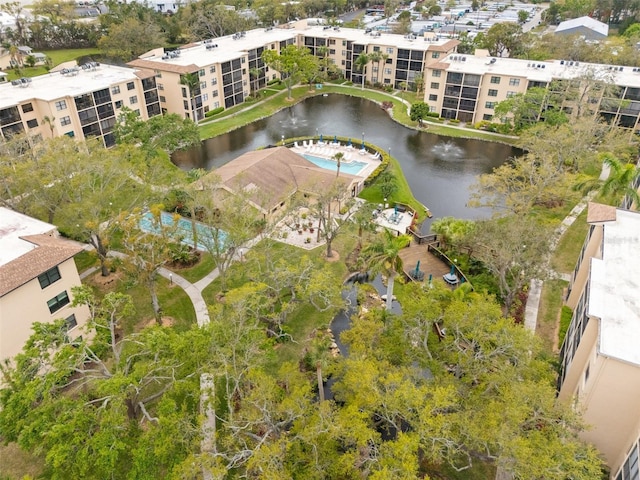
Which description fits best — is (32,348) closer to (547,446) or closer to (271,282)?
(271,282)

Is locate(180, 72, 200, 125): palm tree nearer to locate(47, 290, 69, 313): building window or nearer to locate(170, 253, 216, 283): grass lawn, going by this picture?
locate(170, 253, 216, 283): grass lawn

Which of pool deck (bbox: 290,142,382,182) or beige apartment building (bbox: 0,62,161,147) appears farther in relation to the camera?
pool deck (bbox: 290,142,382,182)

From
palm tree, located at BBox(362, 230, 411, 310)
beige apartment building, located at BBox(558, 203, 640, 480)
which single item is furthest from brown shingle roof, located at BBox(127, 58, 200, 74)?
beige apartment building, located at BBox(558, 203, 640, 480)

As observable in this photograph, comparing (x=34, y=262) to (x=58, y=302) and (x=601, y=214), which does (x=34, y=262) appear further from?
(x=601, y=214)

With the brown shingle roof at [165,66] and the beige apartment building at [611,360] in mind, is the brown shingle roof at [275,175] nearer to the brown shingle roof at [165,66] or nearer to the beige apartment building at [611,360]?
the brown shingle roof at [165,66]

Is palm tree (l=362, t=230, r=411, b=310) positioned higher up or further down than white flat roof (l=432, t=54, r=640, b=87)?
further down

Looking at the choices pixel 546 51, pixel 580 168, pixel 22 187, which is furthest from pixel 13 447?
pixel 546 51

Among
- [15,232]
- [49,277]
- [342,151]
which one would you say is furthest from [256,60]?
[49,277]
